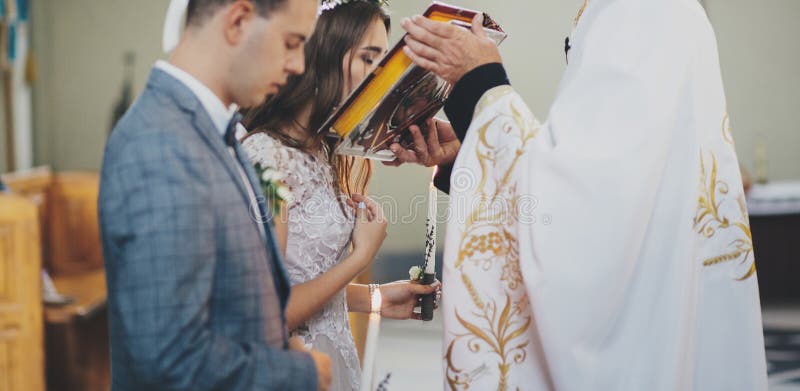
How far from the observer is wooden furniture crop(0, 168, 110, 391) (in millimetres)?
3828

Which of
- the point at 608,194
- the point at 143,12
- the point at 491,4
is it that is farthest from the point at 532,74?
the point at 608,194

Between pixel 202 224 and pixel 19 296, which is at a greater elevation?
pixel 202 224

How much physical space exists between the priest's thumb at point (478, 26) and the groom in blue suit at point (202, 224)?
49 cm

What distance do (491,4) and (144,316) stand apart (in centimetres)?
542

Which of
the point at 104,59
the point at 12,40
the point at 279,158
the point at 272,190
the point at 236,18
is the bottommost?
the point at 272,190

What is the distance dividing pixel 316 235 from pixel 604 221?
717mm

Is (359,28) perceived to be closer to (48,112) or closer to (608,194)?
(608,194)

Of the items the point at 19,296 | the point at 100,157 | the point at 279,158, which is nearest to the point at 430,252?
the point at 279,158

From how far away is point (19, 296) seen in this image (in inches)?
116

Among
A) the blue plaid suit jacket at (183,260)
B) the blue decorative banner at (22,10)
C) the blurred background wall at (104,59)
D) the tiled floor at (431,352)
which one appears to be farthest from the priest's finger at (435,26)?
the blue decorative banner at (22,10)

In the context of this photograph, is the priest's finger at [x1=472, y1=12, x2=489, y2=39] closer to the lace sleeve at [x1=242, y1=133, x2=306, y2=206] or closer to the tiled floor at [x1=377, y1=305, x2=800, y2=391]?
the lace sleeve at [x1=242, y1=133, x2=306, y2=206]

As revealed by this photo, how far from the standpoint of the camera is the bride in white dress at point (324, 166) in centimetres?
175

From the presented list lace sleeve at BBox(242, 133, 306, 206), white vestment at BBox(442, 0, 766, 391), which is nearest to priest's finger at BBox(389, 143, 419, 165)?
lace sleeve at BBox(242, 133, 306, 206)

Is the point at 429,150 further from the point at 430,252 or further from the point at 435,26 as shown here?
the point at 435,26
